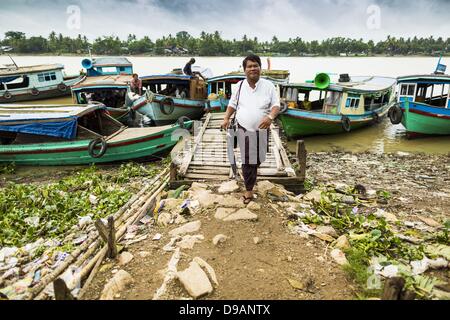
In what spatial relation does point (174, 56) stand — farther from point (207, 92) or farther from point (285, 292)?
point (285, 292)

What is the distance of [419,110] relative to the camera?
38.4ft

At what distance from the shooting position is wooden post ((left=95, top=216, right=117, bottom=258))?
3.16 metres

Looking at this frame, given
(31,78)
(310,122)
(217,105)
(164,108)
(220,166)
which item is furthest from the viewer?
(31,78)

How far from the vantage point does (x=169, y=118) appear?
13172 mm

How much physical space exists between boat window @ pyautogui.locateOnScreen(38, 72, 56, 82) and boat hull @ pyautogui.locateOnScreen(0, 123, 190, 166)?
42.3ft

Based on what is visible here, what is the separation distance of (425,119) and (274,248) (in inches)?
467

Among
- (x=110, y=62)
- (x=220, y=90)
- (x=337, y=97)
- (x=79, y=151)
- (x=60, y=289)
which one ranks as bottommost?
(x=79, y=151)

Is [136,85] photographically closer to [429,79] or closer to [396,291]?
[429,79]

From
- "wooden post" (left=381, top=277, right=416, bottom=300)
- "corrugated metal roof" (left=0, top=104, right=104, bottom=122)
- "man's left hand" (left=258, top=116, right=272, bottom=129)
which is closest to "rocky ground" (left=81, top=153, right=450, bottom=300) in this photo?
"wooden post" (left=381, top=277, right=416, bottom=300)

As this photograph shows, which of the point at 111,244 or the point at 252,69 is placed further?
the point at 252,69

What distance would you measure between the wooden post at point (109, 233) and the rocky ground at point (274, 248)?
99mm

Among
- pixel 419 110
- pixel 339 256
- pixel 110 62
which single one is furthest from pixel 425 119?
pixel 110 62

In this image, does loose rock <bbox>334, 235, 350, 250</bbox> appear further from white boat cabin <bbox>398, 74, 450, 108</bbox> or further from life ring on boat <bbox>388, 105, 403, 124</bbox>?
life ring on boat <bbox>388, 105, 403, 124</bbox>

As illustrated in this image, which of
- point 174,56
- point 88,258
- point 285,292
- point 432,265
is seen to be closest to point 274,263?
point 285,292
